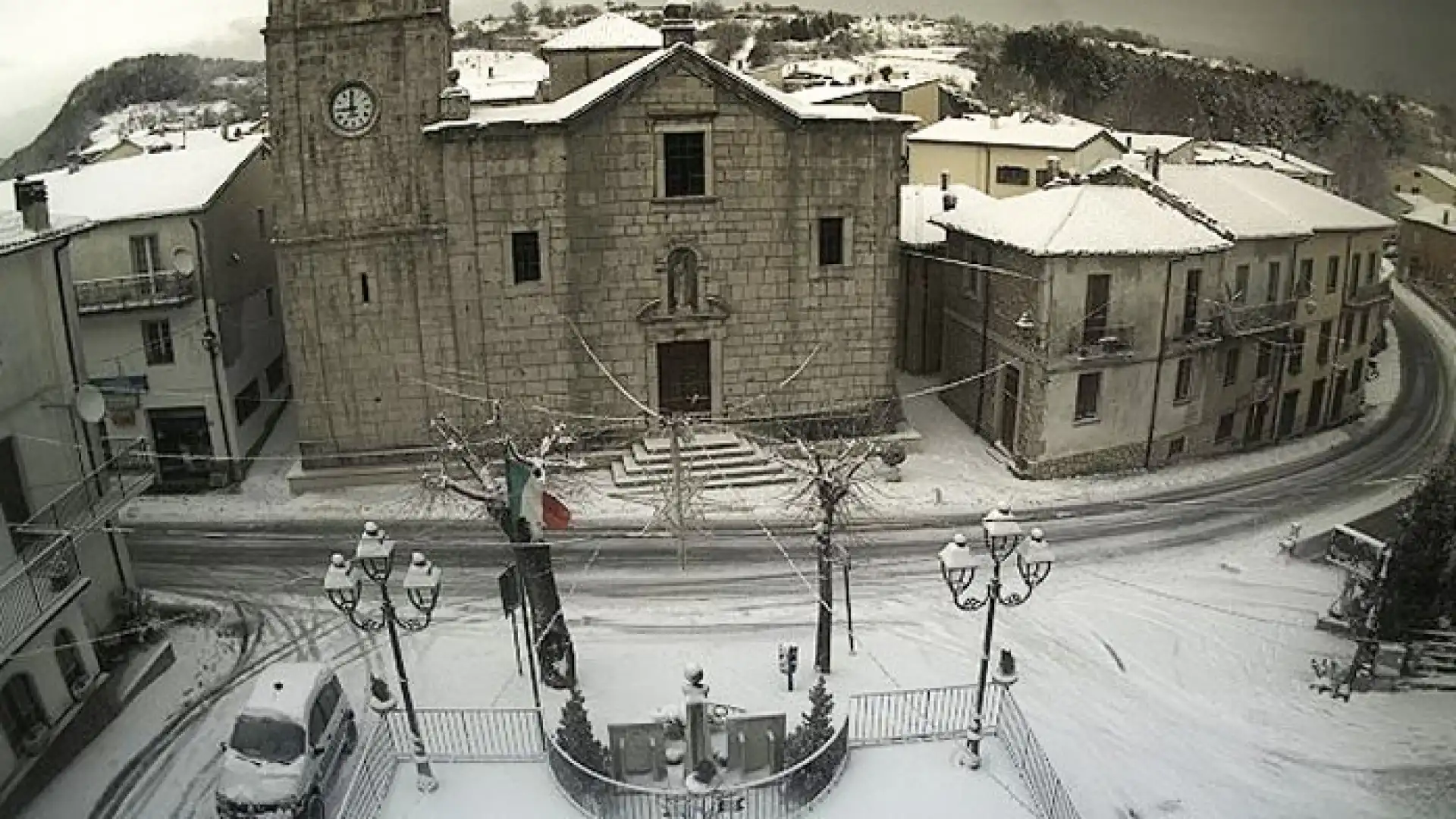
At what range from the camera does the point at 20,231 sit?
47.8 ft

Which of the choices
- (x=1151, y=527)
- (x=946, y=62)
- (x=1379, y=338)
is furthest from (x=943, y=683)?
(x=946, y=62)

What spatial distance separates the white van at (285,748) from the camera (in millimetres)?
11992

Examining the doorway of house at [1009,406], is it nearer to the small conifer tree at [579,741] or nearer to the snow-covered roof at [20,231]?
the small conifer tree at [579,741]

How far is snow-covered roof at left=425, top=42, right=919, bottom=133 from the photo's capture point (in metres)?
20.5

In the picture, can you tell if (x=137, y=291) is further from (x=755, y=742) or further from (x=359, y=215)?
(x=755, y=742)

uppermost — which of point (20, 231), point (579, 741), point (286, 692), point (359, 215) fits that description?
point (20, 231)

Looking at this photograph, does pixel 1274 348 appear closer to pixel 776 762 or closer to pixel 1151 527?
pixel 1151 527

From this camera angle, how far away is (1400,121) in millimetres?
8688

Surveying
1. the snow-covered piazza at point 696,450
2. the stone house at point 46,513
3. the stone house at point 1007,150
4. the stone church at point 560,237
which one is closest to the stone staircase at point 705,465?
the snow-covered piazza at point 696,450

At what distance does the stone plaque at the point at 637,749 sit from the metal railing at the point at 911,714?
2343 mm

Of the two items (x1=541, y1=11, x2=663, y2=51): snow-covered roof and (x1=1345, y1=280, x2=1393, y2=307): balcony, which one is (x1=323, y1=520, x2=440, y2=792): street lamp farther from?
(x1=1345, y1=280, x2=1393, y2=307): balcony

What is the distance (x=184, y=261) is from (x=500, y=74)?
22.1 meters

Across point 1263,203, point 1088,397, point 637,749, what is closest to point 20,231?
point 637,749

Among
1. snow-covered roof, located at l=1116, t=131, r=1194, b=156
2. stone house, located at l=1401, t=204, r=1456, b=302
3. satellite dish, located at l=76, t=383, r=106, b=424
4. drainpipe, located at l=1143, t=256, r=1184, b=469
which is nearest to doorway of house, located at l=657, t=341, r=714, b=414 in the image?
drainpipe, located at l=1143, t=256, r=1184, b=469
